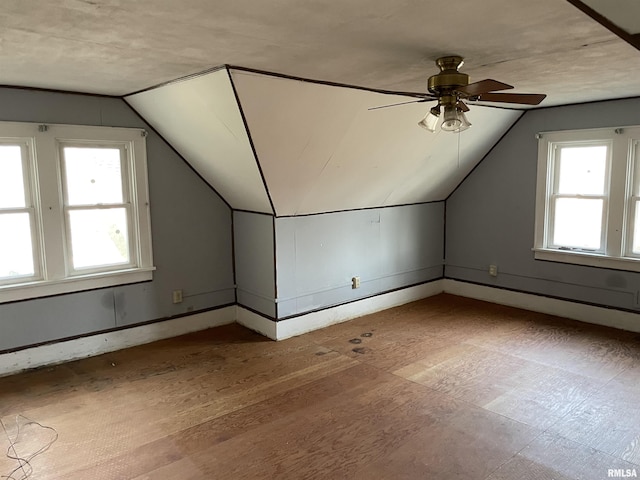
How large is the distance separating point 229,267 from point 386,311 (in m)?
1.77

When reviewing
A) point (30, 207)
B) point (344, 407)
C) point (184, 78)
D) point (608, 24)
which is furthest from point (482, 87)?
point (30, 207)

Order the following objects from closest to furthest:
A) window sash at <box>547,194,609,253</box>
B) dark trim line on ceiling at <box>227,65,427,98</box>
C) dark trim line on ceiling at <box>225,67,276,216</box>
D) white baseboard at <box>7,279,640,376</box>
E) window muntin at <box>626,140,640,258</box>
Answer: dark trim line on ceiling at <box>227,65,427,98</box> → dark trim line on ceiling at <box>225,67,276,216</box> → white baseboard at <box>7,279,640,376</box> → window muntin at <box>626,140,640,258</box> → window sash at <box>547,194,609,253</box>

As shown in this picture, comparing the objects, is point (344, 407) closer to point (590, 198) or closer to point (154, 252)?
point (154, 252)

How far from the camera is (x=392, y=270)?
17.5ft

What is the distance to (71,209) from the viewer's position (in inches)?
149

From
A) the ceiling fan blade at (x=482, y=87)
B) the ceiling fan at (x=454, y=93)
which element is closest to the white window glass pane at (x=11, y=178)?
the ceiling fan at (x=454, y=93)

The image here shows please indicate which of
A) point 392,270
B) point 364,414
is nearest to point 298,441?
point 364,414

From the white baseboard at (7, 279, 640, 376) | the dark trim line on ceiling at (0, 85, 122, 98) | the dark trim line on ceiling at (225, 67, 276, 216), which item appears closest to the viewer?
the dark trim line on ceiling at (225, 67, 276, 216)

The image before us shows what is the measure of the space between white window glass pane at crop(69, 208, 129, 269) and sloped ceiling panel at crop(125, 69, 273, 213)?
2.68 feet

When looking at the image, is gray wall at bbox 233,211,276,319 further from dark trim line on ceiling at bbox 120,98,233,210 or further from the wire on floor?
the wire on floor

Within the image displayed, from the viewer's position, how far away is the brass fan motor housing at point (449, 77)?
102 inches

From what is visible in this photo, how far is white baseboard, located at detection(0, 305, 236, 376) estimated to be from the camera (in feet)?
11.8

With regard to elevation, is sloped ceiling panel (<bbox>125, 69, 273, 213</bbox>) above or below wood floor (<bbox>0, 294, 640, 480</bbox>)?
above

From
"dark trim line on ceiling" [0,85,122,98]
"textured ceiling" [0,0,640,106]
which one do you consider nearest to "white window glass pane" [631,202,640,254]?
"textured ceiling" [0,0,640,106]
